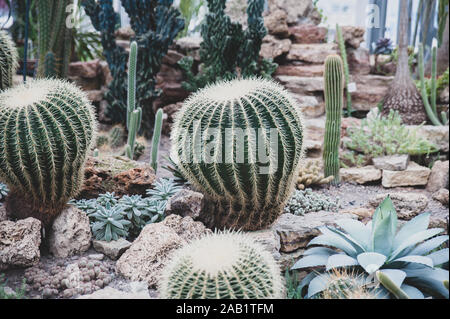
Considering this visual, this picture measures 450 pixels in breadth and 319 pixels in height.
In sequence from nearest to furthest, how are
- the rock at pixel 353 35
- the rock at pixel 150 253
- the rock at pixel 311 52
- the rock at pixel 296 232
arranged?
the rock at pixel 150 253, the rock at pixel 296 232, the rock at pixel 311 52, the rock at pixel 353 35

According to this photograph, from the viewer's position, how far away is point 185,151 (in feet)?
6.40

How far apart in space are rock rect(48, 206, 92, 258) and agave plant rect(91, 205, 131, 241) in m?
0.05

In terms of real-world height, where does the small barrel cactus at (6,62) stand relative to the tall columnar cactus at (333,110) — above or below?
above

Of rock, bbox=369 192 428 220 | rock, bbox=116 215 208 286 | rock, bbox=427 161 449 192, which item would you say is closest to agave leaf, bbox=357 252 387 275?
rock, bbox=116 215 208 286

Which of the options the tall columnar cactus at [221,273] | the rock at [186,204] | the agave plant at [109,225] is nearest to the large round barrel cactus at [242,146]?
the rock at [186,204]

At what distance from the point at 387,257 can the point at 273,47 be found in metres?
3.85

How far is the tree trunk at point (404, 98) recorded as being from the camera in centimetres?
457

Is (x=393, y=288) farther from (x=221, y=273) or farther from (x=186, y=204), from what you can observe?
(x=186, y=204)

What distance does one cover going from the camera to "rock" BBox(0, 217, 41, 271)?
1810mm

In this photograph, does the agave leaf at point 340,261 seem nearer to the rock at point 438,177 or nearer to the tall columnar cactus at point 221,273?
the tall columnar cactus at point 221,273

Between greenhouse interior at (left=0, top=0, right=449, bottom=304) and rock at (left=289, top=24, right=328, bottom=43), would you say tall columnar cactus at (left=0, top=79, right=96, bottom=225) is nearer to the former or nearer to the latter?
greenhouse interior at (left=0, top=0, right=449, bottom=304)

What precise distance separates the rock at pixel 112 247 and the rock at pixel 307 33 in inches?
162

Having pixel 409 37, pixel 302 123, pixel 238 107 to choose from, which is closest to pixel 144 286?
pixel 238 107
